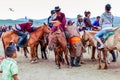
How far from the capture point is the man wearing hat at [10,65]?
7.00 meters

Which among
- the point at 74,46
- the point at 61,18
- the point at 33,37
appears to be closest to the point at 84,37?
the point at 74,46

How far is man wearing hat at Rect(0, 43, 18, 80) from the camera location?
275 inches

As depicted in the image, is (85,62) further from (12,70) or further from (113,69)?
(12,70)

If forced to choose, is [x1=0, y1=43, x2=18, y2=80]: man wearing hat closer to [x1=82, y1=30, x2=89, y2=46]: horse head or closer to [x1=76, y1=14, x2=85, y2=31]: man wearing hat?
[x1=82, y1=30, x2=89, y2=46]: horse head

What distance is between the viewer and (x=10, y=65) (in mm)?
7031

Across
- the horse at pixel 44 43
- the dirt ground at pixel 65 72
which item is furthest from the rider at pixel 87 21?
the horse at pixel 44 43

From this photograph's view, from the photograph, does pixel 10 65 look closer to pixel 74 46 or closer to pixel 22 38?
pixel 74 46

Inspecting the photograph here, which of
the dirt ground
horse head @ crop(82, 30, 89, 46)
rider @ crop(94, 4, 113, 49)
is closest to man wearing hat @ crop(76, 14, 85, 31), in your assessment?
horse head @ crop(82, 30, 89, 46)

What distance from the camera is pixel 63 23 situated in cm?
1485

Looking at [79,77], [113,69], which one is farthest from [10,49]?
[113,69]

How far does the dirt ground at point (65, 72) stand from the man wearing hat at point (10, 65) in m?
5.14

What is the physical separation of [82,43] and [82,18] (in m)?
1.30

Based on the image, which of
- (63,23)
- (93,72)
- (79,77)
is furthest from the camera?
(63,23)

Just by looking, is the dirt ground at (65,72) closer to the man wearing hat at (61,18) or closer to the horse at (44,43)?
the horse at (44,43)
